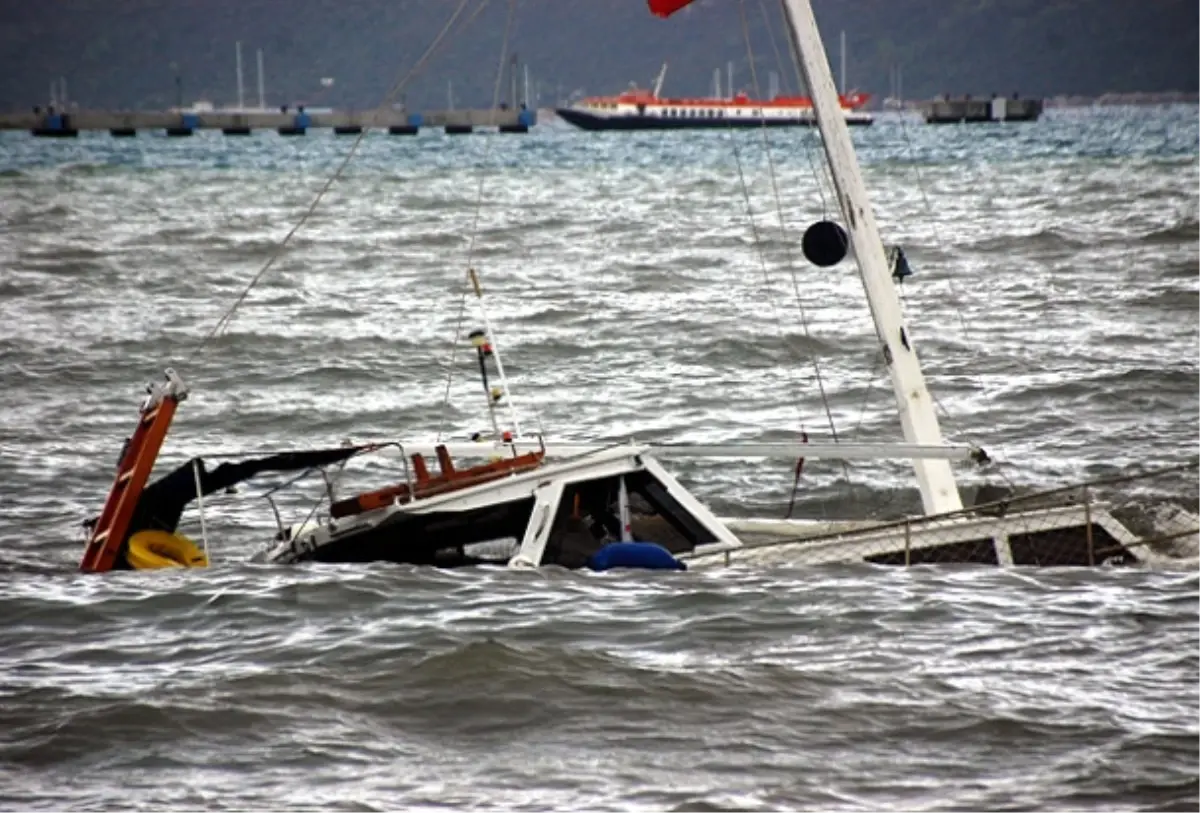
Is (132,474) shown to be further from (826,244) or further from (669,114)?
(669,114)

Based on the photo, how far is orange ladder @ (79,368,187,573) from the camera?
639 inches

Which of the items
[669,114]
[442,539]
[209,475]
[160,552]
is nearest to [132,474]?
[209,475]

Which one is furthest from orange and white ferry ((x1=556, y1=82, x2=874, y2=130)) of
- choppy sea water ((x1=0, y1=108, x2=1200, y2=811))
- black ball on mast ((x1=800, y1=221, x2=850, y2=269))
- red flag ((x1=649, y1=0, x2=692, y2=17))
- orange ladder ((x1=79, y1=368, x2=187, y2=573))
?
orange ladder ((x1=79, y1=368, x2=187, y2=573))

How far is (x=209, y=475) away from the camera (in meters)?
16.4

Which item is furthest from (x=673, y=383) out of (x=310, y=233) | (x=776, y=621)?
(x=310, y=233)

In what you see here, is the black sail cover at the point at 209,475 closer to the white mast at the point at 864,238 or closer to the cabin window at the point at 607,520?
the cabin window at the point at 607,520

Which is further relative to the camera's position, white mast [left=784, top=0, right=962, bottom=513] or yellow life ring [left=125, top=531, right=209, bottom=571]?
white mast [left=784, top=0, right=962, bottom=513]

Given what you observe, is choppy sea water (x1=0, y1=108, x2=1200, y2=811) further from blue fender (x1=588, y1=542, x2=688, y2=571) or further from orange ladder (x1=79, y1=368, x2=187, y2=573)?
orange ladder (x1=79, y1=368, x2=187, y2=573)

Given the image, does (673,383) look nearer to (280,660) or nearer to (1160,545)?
(1160,545)

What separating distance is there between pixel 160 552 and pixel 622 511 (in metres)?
3.70

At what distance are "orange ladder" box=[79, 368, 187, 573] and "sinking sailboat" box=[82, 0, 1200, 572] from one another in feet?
0.05

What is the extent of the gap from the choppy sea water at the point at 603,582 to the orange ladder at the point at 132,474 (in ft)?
1.69

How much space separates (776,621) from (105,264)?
4072cm

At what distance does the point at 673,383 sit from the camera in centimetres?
2958
